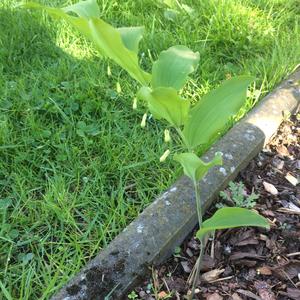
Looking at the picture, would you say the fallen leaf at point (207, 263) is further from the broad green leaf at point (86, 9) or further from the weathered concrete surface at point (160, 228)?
the broad green leaf at point (86, 9)

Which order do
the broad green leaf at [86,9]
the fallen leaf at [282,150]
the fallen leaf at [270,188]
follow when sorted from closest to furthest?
the broad green leaf at [86,9] < the fallen leaf at [270,188] < the fallen leaf at [282,150]

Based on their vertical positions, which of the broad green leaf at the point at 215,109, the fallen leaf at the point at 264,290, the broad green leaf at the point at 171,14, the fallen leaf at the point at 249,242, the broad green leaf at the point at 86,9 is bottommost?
the fallen leaf at the point at 264,290

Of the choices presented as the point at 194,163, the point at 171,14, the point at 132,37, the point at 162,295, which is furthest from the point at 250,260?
the point at 171,14

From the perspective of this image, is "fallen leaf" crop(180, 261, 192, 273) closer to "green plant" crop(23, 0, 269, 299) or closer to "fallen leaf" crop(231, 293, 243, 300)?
"fallen leaf" crop(231, 293, 243, 300)

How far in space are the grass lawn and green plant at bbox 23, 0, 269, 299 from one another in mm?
510

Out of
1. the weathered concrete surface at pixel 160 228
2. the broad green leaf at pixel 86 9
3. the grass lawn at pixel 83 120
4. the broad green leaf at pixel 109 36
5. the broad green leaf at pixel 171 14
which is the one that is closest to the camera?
the broad green leaf at pixel 109 36

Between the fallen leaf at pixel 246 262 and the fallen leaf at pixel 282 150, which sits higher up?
the fallen leaf at pixel 282 150

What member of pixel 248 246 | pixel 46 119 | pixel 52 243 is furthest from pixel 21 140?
pixel 248 246

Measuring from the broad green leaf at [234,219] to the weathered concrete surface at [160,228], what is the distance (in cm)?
27

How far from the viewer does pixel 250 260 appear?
1.40 m

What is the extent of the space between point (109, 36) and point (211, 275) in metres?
0.78

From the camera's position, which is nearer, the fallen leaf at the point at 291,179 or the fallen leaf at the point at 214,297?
the fallen leaf at the point at 214,297

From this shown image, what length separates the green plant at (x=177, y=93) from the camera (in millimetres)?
914

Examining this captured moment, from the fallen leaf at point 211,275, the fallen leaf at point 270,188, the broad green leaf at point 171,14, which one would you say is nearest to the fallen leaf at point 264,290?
the fallen leaf at point 211,275
